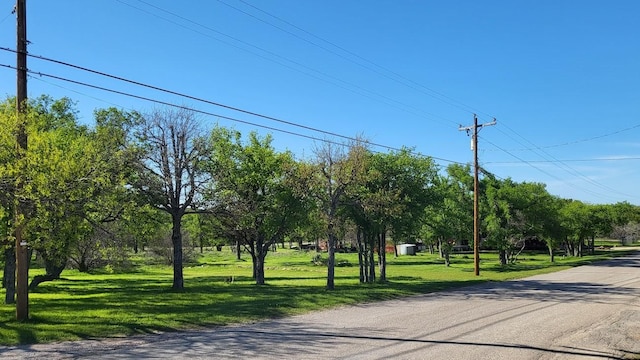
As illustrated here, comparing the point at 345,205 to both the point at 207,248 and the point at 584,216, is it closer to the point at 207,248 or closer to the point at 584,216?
the point at 584,216

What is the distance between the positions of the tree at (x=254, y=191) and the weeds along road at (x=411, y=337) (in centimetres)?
993

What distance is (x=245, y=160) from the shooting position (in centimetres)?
2980

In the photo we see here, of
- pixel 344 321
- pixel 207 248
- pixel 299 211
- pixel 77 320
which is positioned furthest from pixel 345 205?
pixel 207 248

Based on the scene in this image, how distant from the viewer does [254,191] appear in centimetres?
2909

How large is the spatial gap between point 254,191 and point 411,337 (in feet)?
61.8

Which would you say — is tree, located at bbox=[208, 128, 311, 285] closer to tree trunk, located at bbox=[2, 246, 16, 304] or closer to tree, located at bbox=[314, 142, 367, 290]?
tree, located at bbox=[314, 142, 367, 290]

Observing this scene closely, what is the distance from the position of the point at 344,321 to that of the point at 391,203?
11.6 meters

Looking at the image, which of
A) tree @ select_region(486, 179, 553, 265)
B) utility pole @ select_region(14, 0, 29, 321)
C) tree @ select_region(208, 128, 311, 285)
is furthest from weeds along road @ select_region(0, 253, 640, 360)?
tree @ select_region(486, 179, 553, 265)

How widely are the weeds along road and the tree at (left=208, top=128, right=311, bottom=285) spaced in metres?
9.93

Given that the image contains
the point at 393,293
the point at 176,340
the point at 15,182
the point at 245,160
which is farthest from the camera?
the point at 245,160

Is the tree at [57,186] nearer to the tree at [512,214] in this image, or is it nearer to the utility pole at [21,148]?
the utility pole at [21,148]

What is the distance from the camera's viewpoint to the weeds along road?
9883 mm

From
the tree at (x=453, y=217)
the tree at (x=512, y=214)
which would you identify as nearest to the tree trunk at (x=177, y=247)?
the tree at (x=453, y=217)

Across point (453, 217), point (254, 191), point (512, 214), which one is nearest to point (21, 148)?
point (254, 191)
